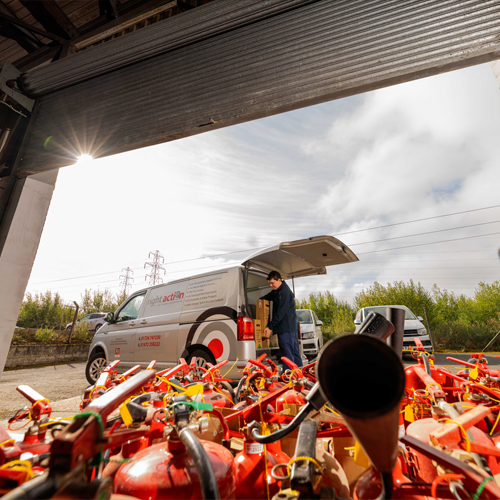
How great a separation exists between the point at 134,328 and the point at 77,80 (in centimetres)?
475

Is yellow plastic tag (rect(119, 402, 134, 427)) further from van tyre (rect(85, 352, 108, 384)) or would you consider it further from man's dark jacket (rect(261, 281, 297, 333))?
van tyre (rect(85, 352, 108, 384))

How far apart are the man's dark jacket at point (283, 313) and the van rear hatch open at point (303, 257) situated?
0.65 m

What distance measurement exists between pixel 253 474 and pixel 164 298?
4.99 meters

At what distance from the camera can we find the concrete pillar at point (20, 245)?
265cm

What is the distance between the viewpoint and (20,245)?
9.23 feet

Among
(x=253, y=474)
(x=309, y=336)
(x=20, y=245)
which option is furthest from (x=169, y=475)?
(x=309, y=336)

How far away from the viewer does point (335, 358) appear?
0.51 metres

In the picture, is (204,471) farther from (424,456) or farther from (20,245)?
(20,245)

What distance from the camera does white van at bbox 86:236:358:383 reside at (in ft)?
14.5

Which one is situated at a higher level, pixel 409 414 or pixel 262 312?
pixel 262 312

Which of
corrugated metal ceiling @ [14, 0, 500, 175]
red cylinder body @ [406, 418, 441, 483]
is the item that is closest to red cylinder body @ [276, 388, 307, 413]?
red cylinder body @ [406, 418, 441, 483]

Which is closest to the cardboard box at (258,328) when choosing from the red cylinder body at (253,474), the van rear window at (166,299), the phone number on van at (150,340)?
the van rear window at (166,299)

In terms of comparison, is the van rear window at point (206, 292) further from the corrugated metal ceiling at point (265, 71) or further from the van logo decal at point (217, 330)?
the corrugated metal ceiling at point (265, 71)

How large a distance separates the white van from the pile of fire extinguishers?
2.72 m
